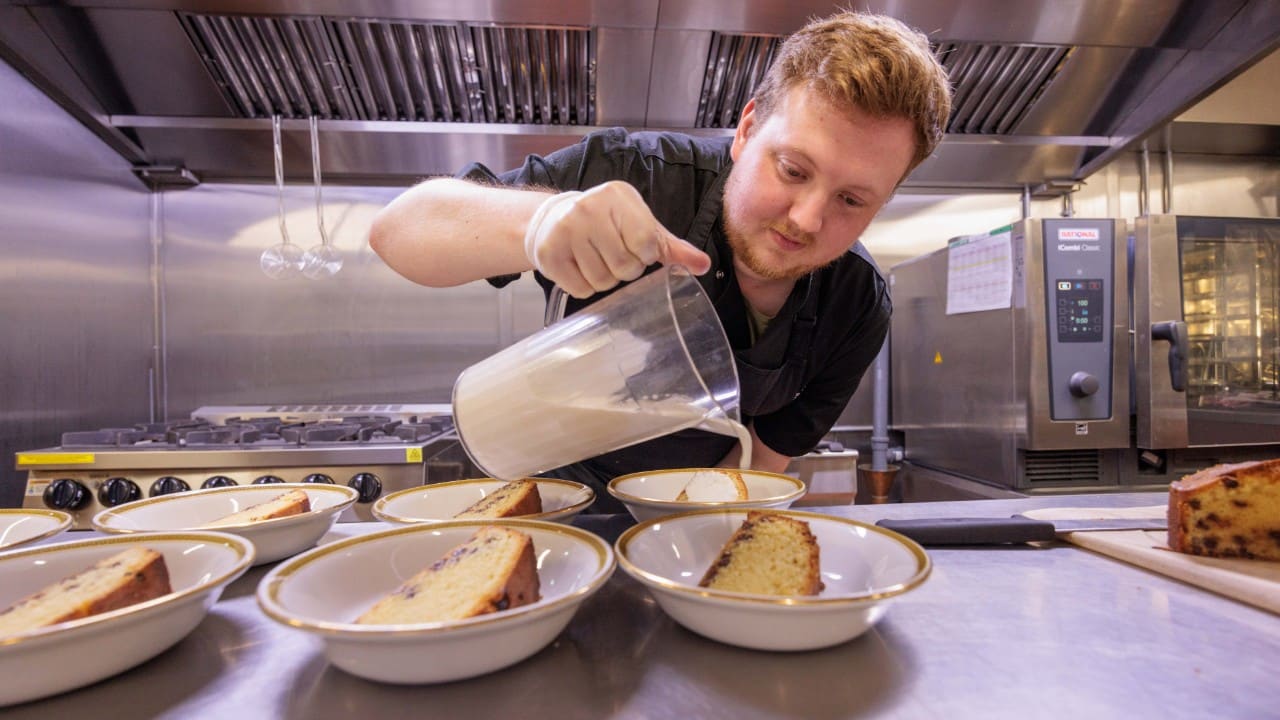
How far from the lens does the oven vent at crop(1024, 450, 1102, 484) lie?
2.19m

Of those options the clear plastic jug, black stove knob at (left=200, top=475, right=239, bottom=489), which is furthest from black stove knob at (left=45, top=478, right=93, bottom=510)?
the clear plastic jug

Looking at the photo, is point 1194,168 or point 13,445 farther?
point 1194,168

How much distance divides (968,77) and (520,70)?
1731 mm

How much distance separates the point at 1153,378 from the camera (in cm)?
215

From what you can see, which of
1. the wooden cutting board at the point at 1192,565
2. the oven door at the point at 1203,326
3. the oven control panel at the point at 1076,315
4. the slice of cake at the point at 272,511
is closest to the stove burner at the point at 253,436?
the slice of cake at the point at 272,511

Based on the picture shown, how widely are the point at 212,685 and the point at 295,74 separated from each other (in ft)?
7.69

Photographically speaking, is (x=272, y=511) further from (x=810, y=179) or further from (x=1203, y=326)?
(x=1203, y=326)

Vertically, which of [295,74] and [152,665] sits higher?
[295,74]

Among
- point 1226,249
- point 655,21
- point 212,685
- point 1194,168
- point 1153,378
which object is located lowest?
point 212,685

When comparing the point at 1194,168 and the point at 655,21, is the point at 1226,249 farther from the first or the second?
the point at 655,21

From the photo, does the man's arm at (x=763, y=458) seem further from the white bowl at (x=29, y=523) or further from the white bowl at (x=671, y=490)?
the white bowl at (x=29, y=523)

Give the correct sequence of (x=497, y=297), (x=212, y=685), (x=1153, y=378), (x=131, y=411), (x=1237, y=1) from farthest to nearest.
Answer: (x=497, y=297) < (x=131, y=411) < (x=1153, y=378) < (x=1237, y=1) < (x=212, y=685)

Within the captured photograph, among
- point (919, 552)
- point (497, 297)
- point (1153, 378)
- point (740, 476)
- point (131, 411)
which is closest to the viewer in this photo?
point (919, 552)

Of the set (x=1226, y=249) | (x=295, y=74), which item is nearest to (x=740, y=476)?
(x=295, y=74)
